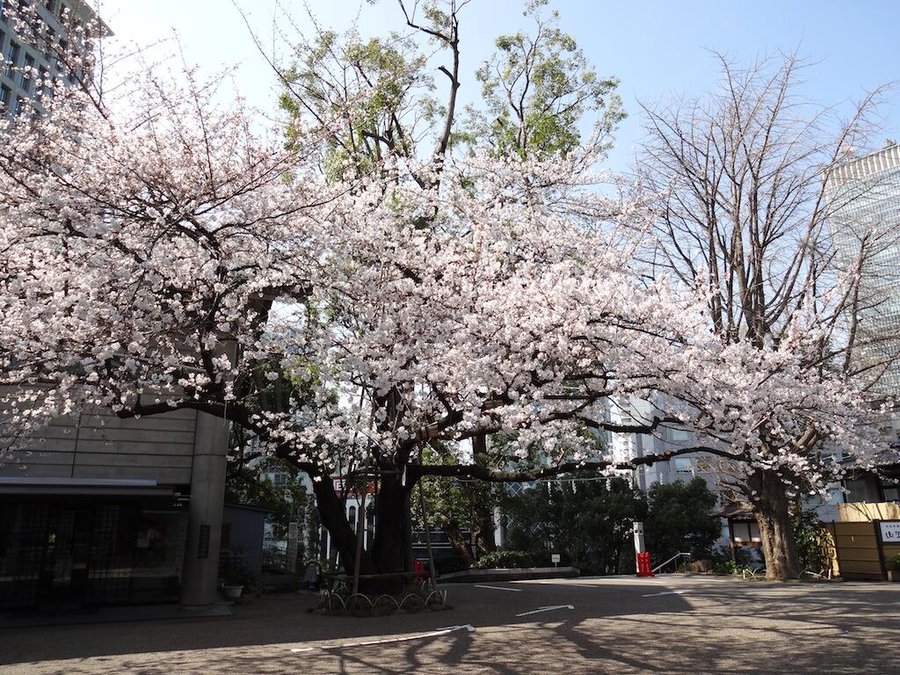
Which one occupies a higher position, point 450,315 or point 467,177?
point 467,177

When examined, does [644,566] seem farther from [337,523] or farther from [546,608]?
[337,523]

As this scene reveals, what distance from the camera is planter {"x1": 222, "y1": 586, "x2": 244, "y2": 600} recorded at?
14938 mm

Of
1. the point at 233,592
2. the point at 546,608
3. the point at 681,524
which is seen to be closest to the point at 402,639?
the point at 546,608

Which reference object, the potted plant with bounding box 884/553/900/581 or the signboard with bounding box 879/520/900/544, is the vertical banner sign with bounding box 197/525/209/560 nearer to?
the potted plant with bounding box 884/553/900/581

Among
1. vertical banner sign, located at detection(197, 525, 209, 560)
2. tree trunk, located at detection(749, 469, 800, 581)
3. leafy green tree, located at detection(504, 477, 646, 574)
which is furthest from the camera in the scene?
leafy green tree, located at detection(504, 477, 646, 574)

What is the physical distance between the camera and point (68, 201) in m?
7.29

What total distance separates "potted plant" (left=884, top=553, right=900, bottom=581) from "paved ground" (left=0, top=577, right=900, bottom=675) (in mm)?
4477

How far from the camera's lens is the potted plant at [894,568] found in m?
16.3

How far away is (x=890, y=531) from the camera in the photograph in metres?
16.8

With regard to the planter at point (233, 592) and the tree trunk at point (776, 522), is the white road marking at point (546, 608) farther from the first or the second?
the planter at point (233, 592)

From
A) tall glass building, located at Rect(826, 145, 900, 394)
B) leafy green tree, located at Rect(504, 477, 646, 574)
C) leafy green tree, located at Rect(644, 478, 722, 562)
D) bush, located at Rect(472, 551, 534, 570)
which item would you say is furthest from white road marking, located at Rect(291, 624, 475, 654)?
leafy green tree, located at Rect(644, 478, 722, 562)

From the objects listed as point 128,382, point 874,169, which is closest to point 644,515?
point 874,169

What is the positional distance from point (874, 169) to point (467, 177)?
32.3ft

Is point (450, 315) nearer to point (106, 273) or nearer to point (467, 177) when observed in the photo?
point (106, 273)
